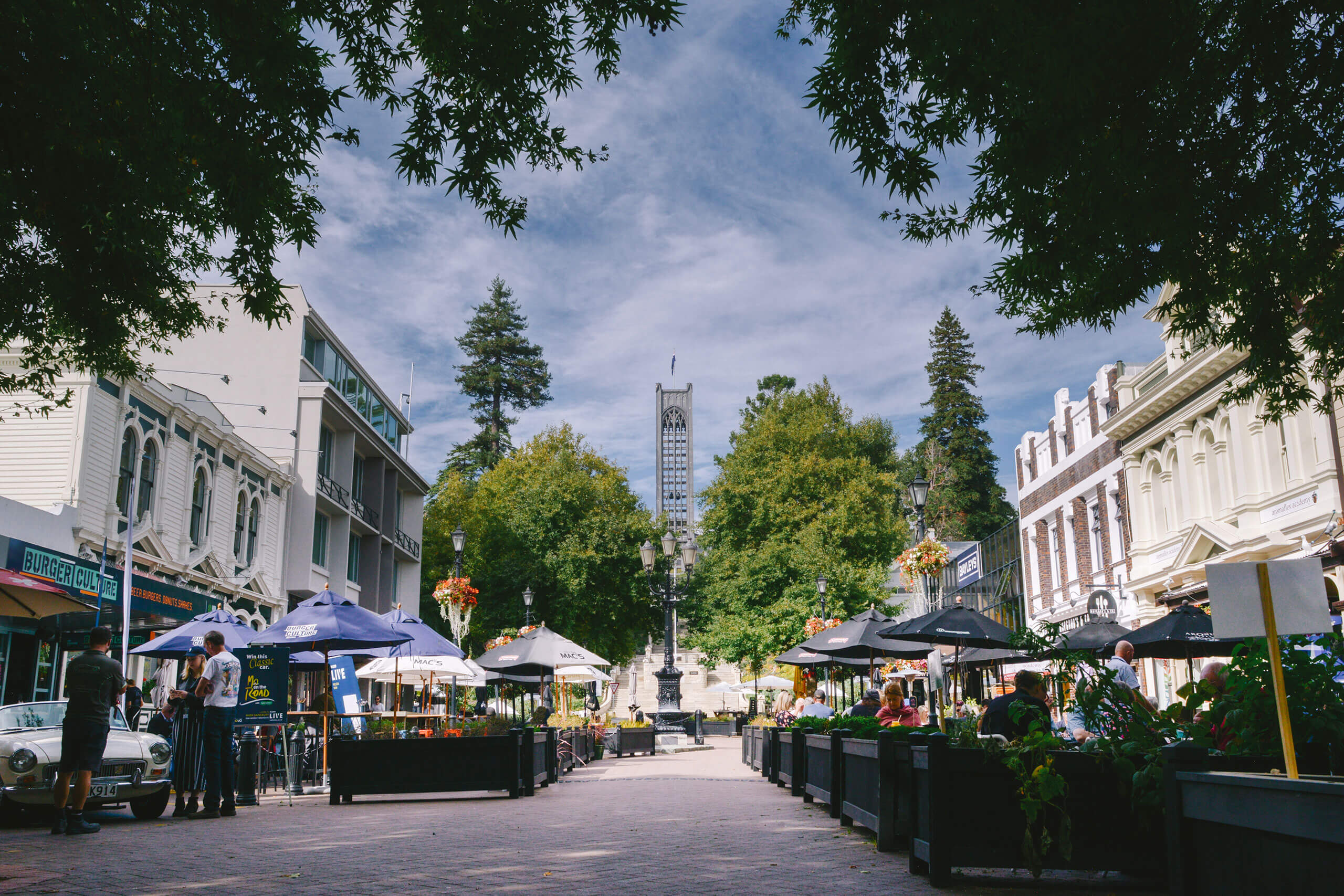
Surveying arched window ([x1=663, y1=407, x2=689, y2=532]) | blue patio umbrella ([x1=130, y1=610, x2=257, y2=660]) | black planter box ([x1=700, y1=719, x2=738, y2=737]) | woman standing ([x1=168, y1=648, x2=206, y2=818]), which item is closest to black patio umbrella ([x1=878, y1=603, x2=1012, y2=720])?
woman standing ([x1=168, y1=648, x2=206, y2=818])

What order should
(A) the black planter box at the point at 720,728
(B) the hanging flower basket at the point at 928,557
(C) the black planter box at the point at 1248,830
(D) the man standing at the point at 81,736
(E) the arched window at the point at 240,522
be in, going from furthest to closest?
(A) the black planter box at the point at 720,728, (E) the arched window at the point at 240,522, (B) the hanging flower basket at the point at 928,557, (D) the man standing at the point at 81,736, (C) the black planter box at the point at 1248,830

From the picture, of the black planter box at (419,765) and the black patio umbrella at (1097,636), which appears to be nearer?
the black planter box at (419,765)

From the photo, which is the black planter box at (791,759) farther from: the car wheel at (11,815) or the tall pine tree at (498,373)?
the tall pine tree at (498,373)

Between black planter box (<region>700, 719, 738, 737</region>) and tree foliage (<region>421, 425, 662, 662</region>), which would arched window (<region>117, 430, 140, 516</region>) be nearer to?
tree foliage (<region>421, 425, 662, 662</region>)

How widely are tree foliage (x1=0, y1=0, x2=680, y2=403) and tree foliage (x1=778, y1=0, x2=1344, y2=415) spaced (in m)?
1.71

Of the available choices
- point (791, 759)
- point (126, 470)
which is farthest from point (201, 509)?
point (791, 759)

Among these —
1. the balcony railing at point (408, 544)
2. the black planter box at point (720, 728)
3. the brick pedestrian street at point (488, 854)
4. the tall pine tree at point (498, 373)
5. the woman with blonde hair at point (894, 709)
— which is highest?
the tall pine tree at point (498, 373)

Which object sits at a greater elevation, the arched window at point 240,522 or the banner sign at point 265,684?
the arched window at point 240,522

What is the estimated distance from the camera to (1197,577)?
2391cm

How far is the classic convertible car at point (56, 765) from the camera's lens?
10188mm

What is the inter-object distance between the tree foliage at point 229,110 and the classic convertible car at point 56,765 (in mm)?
4717

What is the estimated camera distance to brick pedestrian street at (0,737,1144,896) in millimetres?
6531

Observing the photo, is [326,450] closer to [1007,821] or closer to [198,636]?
[198,636]

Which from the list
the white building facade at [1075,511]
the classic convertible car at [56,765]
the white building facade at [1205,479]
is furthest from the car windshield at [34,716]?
the white building facade at [1075,511]
